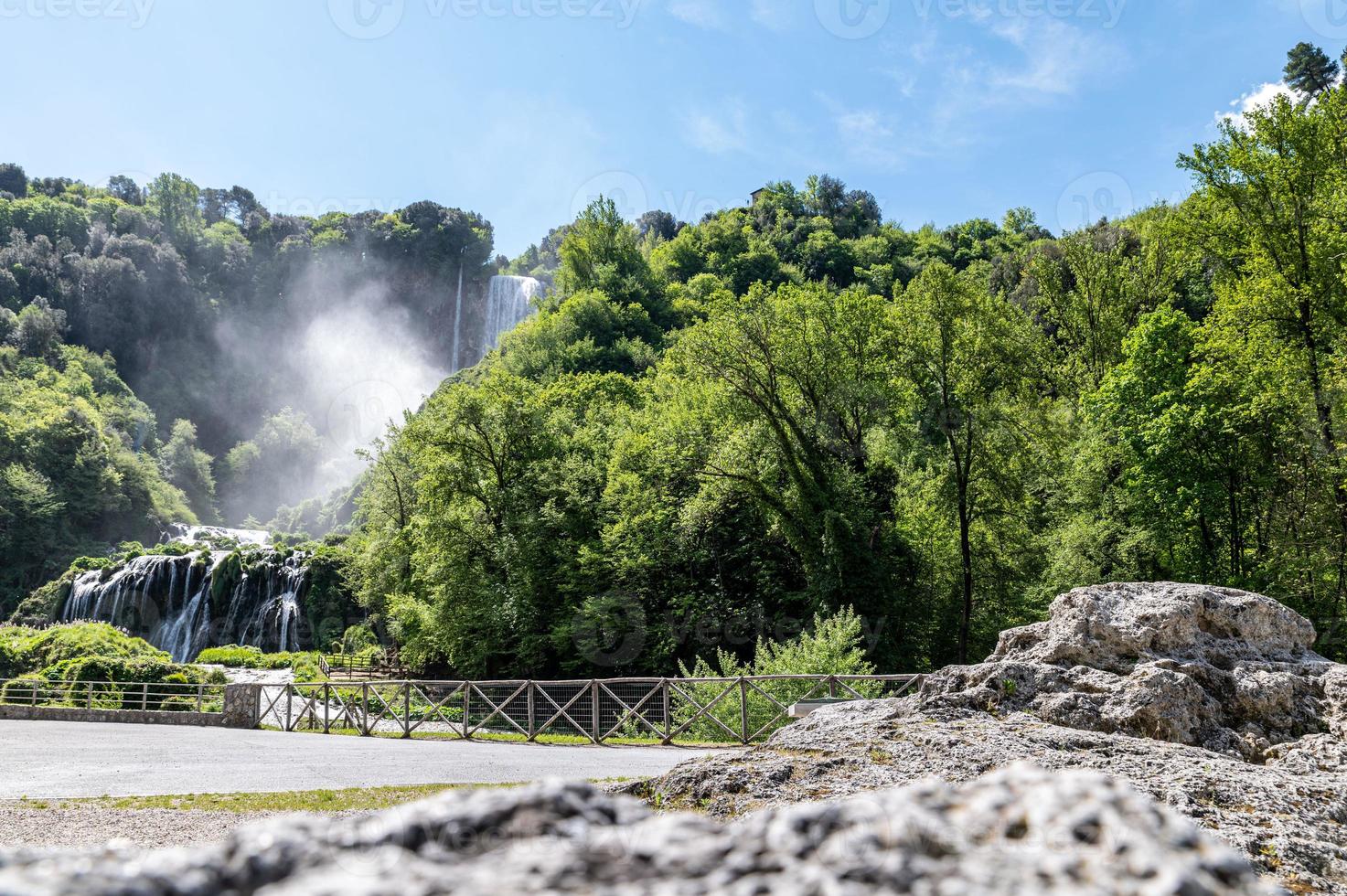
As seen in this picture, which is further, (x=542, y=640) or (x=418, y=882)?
(x=542, y=640)

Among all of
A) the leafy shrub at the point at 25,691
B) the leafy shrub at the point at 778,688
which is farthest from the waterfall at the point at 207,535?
the leafy shrub at the point at 778,688

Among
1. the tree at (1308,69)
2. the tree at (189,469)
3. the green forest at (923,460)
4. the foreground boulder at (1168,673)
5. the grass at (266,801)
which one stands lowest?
the grass at (266,801)

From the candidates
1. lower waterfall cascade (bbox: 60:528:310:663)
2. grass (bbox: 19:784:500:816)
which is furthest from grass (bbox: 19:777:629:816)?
lower waterfall cascade (bbox: 60:528:310:663)

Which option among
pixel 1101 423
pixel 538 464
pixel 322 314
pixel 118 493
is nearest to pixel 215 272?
pixel 322 314

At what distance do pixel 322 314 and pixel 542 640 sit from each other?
11624cm

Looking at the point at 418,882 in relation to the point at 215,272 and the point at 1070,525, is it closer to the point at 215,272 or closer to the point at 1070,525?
the point at 1070,525

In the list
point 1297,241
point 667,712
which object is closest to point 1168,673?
point 667,712

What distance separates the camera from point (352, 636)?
153 feet

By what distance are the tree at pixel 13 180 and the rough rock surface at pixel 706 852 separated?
164345mm

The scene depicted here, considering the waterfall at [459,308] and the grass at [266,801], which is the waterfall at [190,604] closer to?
the grass at [266,801]

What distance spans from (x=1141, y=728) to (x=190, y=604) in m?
51.3

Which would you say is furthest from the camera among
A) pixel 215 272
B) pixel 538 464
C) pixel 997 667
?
pixel 215 272

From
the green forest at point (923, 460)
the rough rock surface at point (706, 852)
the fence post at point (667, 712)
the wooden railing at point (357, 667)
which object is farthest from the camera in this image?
the wooden railing at point (357, 667)

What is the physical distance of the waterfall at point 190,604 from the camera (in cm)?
4653
